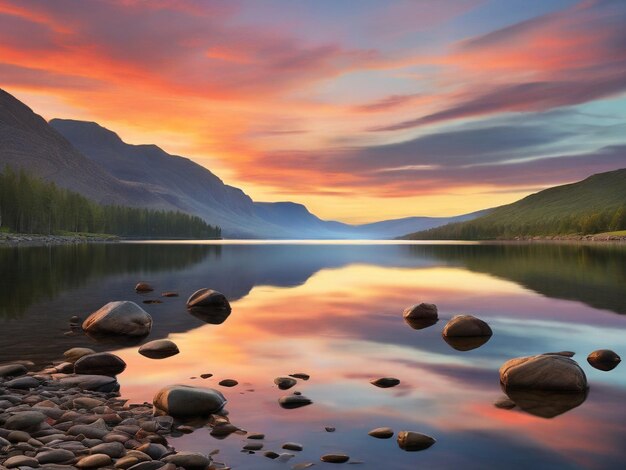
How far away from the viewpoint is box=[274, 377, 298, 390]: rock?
51.5 feet

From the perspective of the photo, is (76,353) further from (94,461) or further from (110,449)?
(94,461)

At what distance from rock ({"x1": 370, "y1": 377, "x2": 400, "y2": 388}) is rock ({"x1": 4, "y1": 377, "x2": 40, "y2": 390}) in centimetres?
1002

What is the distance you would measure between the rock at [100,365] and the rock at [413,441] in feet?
33.1

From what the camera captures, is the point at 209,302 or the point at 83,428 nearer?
the point at 83,428

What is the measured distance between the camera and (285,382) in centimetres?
1584

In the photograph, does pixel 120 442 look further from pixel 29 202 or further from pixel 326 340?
pixel 29 202

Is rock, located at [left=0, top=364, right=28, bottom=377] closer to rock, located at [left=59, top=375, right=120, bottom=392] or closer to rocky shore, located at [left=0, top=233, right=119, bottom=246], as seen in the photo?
rock, located at [left=59, top=375, right=120, bottom=392]

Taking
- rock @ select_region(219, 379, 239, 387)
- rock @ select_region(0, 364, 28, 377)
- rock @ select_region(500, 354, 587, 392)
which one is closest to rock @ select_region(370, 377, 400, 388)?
rock @ select_region(500, 354, 587, 392)

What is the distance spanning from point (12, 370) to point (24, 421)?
5954mm

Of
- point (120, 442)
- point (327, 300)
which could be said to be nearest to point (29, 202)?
point (327, 300)

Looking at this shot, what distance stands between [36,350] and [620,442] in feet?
64.6

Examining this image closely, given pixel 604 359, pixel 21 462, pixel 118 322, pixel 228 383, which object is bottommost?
pixel 604 359

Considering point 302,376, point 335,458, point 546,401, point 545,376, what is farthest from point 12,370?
point 545,376

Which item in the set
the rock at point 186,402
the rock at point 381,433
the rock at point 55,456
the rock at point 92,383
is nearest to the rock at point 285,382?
the rock at point 186,402
